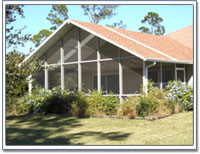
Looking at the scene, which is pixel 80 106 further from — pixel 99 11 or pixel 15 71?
pixel 99 11

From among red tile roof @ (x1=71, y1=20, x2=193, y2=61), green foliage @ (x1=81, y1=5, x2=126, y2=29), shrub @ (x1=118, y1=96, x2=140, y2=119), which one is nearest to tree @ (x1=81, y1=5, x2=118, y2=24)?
green foliage @ (x1=81, y1=5, x2=126, y2=29)

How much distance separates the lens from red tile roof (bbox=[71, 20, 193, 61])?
52.1ft

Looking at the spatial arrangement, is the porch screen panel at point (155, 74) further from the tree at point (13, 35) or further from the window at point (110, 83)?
the tree at point (13, 35)

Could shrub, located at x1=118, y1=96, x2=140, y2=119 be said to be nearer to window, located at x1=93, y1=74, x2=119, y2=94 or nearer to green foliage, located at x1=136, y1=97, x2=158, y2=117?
green foliage, located at x1=136, y1=97, x2=158, y2=117

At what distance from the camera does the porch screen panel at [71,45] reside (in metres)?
16.8

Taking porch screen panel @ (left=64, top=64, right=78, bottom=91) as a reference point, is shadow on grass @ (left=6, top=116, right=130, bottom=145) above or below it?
below

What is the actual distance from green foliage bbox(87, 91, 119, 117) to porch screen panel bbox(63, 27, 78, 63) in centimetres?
394

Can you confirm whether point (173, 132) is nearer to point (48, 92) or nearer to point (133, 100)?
point (133, 100)

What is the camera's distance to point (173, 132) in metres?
9.15

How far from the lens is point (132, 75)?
14227 mm

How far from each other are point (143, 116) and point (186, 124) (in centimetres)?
218

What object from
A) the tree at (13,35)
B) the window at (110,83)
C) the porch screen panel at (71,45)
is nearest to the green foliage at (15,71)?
the tree at (13,35)

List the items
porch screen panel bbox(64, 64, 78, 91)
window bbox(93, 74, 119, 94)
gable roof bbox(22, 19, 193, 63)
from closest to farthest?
1. gable roof bbox(22, 19, 193, 63)
2. window bbox(93, 74, 119, 94)
3. porch screen panel bbox(64, 64, 78, 91)
